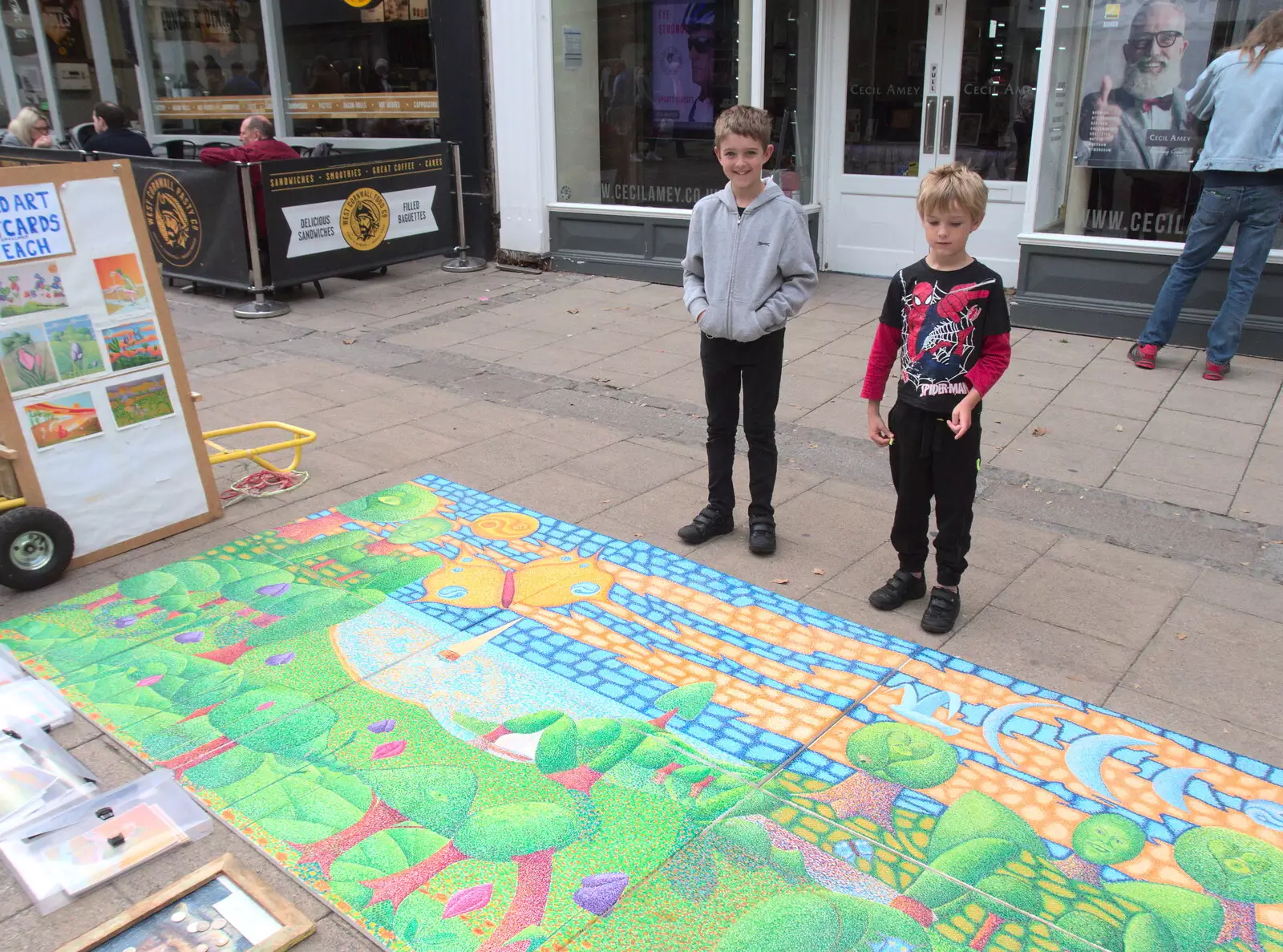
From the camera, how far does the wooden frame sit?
2.53m

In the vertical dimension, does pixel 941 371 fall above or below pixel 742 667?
above

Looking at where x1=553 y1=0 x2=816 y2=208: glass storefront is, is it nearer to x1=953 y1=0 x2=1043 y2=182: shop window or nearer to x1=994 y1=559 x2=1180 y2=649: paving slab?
x1=953 y1=0 x2=1043 y2=182: shop window

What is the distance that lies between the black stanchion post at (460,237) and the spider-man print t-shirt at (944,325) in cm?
778

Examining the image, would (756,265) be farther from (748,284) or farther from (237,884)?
(237,884)

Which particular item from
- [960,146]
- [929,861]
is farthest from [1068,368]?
[929,861]

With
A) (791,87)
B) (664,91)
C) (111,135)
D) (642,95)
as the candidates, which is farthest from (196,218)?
(791,87)

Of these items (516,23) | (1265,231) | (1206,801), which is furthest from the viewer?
(516,23)

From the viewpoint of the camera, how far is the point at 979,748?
329cm

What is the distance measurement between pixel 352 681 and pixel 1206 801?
279 cm

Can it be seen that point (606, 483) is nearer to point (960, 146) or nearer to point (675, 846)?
point (675, 846)

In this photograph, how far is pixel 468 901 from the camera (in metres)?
2.67

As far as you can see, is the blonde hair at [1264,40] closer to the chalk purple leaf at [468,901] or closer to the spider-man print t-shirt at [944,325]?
the spider-man print t-shirt at [944,325]

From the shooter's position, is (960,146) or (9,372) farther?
(960,146)

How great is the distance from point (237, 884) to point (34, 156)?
11774mm
